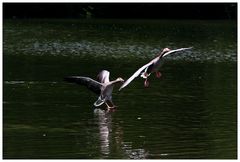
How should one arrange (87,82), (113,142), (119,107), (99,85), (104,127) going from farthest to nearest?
(119,107)
(99,85)
(87,82)
(104,127)
(113,142)

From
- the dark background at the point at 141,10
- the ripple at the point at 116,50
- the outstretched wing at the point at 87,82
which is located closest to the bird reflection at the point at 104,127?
the outstretched wing at the point at 87,82

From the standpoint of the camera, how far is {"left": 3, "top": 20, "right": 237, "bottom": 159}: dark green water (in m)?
15.0

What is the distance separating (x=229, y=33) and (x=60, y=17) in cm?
2468

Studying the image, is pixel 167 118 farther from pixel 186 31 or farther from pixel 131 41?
pixel 186 31

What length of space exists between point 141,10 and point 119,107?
59767 millimetres

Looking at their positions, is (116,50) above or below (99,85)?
below

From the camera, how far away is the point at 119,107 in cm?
2020

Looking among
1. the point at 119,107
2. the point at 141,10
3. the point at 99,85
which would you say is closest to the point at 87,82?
the point at 99,85

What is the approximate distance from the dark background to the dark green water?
114ft

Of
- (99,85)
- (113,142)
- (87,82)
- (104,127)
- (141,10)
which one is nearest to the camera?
(113,142)

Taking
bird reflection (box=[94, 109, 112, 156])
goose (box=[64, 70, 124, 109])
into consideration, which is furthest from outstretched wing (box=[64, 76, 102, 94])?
bird reflection (box=[94, 109, 112, 156])

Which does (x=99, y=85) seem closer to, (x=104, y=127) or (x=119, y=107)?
(x=119, y=107)

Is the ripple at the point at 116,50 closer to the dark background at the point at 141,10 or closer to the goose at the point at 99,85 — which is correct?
the goose at the point at 99,85

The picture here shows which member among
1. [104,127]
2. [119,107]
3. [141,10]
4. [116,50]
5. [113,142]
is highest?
[113,142]
